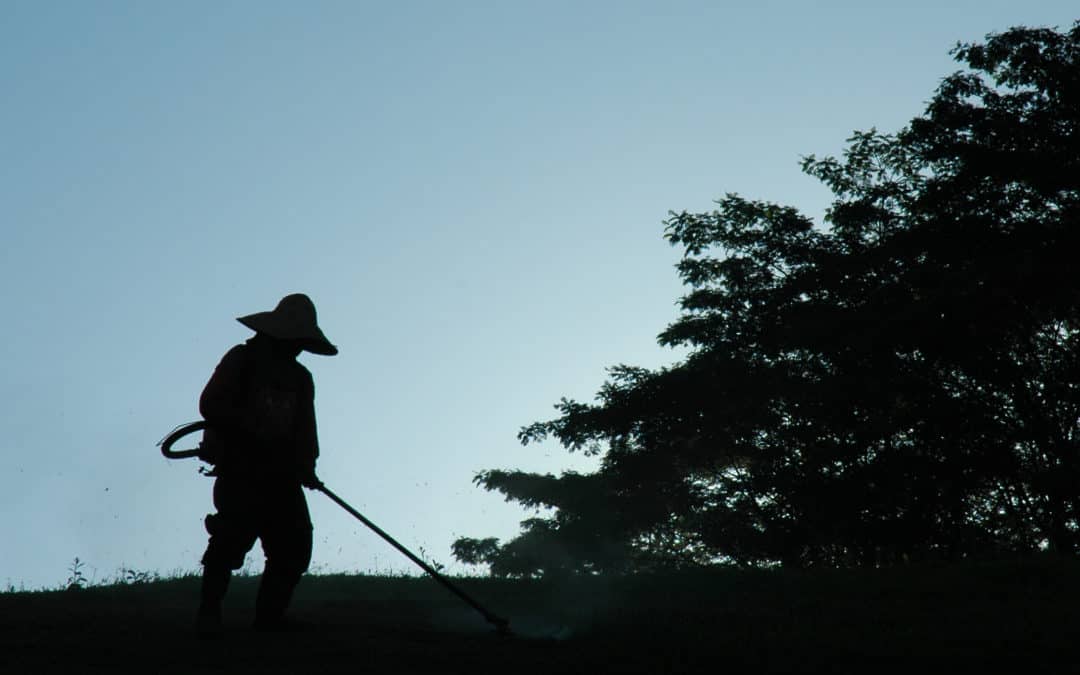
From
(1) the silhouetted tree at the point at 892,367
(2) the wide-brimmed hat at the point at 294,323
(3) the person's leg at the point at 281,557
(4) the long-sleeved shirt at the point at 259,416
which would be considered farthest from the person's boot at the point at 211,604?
(1) the silhouetted tree at the point at 892,367

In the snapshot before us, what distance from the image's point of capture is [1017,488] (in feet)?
83.8

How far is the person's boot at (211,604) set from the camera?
25.1 feet

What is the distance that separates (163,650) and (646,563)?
1106 inches

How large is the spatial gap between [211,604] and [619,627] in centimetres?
295

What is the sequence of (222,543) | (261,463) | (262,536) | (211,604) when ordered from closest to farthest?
(211,604) → (222,543) → (261,463) → (262,536)

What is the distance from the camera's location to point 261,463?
7.93 m

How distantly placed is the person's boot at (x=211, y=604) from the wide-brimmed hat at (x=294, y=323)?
1758 mm

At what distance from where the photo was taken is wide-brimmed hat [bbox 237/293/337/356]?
26.9 feet

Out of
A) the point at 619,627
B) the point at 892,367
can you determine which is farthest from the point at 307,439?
the point at 892,367

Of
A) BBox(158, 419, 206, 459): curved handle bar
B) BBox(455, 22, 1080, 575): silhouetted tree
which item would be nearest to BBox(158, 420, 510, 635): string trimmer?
BBox(158, 419, 206, 459): curved handle bar

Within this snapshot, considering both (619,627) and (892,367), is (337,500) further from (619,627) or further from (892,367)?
(892,367)

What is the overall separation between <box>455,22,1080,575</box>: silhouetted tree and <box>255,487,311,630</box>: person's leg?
1607 cm

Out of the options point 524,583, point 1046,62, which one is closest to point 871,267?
point 1046,62

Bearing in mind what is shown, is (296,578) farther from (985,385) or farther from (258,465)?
(985,385)
